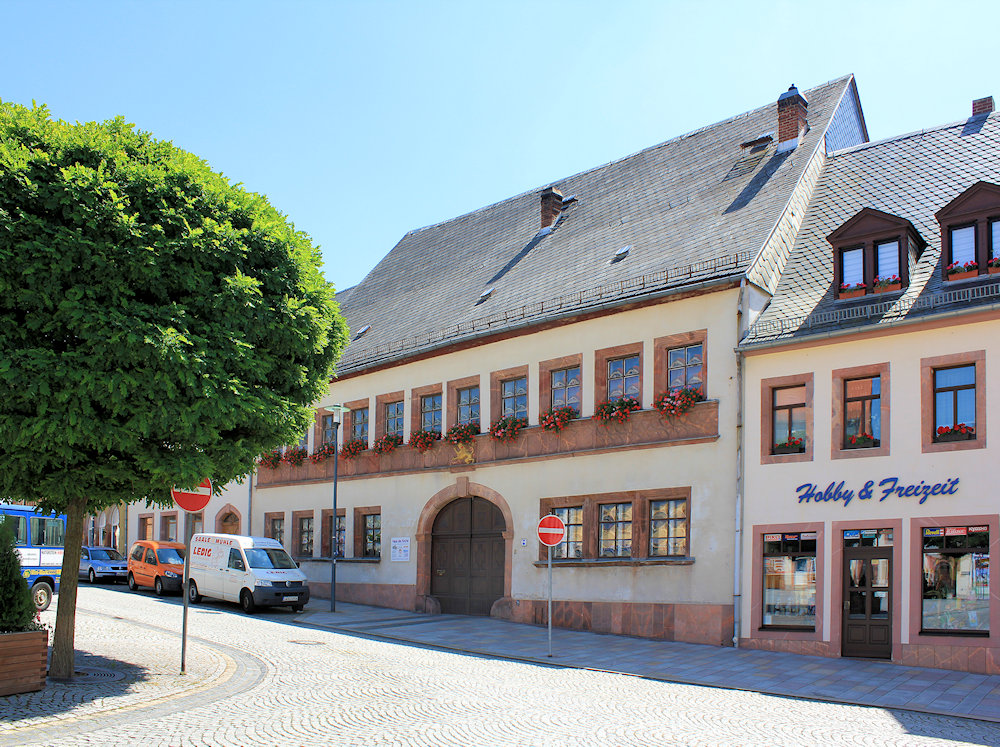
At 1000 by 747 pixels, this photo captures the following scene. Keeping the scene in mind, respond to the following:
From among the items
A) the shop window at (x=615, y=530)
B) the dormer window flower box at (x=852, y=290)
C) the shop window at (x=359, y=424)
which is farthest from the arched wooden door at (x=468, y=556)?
the dormer window flower box at (x=852, y=290)

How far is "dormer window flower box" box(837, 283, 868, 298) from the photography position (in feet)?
58.9

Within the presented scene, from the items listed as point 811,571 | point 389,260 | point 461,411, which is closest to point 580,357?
point 461,411

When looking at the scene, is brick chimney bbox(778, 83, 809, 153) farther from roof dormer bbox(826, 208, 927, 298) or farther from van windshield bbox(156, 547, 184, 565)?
van windshield bbox(156, 547, 184, 565)

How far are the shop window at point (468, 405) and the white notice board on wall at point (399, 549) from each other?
370 cm

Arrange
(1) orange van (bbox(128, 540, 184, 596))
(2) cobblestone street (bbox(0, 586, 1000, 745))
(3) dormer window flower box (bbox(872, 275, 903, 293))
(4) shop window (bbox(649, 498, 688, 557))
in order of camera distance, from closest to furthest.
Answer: (2) cobblestone street (bbox(0, 586, 1000, 745)) < (3) dormer window flower box (bbox(872, 275, 903, 293)) < (4) shop window (bbox(649, 498, 688, 557)) < (1) orange van (bbox(128, 540, 184, 596))

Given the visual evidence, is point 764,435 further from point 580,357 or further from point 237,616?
point 237,616

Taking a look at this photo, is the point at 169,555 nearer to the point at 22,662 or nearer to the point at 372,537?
the point at 372,537

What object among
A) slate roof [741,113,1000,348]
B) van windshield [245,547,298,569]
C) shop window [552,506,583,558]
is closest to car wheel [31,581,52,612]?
van windshield [245,547,298,569]

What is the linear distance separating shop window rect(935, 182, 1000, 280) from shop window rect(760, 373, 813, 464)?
3152 millimetres

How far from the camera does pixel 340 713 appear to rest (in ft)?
35.9

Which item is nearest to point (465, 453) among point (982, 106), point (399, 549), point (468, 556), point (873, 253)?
point (468, 556)

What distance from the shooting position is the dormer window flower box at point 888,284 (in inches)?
691

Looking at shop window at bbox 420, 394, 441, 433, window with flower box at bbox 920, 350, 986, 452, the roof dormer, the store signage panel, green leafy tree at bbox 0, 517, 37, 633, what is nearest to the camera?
green leafy tree at bbox 0, 517, 37, 633

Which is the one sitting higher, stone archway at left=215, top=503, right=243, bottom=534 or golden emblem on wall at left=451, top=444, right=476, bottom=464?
golden emblem on wall at left=451, top=444, right=476, bottom=464
